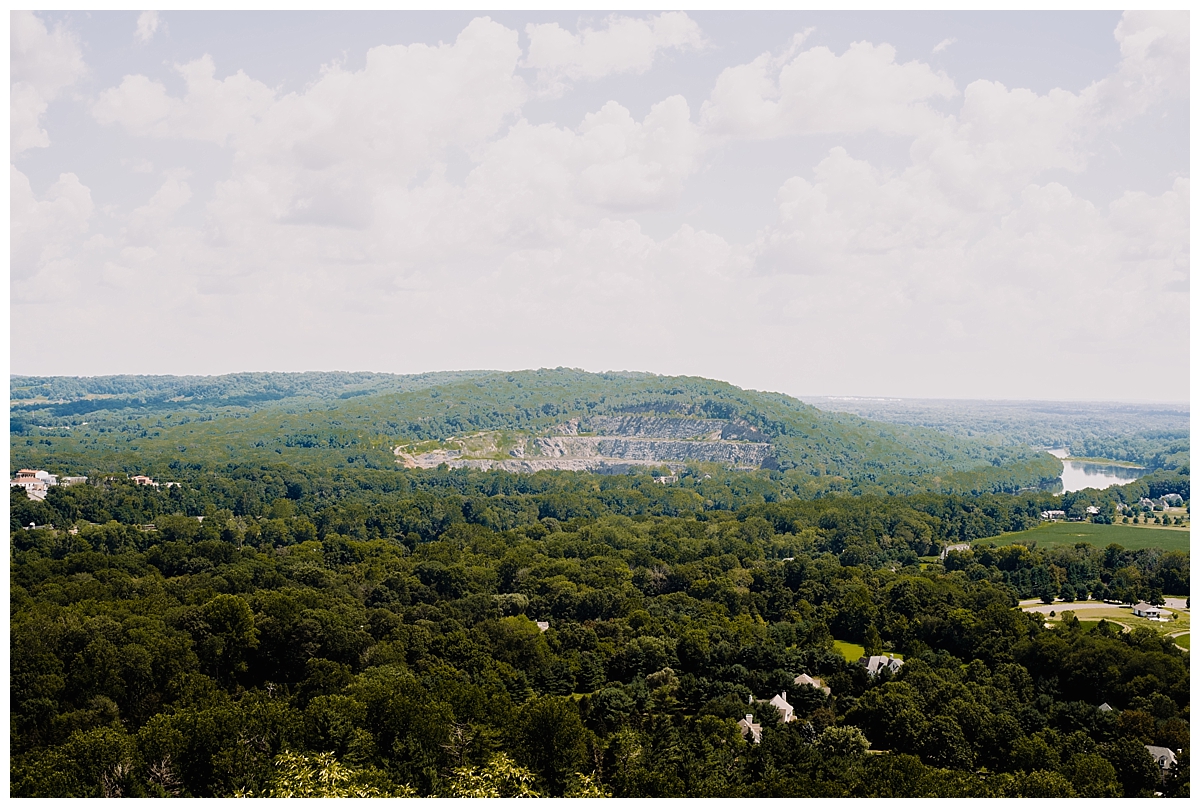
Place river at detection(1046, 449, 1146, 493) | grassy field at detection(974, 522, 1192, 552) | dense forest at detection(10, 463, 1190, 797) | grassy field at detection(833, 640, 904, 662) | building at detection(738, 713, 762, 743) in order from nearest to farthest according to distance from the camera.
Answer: dense forest at detection(10, 463, 1190, 797) → building at detection(738, 713, 762, 743) → grassy field at detection(833, 640, 904, 662) → grassy field at detection(974, 522, 1192, 552) → river at detection(1046, 449, 1146, 493)

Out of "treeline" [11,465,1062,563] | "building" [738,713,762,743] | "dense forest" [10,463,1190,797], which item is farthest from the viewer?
"treeline" [11,465,1062,563]

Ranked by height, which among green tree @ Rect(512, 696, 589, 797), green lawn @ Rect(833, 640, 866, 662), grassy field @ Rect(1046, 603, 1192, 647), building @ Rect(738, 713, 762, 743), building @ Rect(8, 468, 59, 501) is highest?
building @ Rect(8, 468, 59, 501)

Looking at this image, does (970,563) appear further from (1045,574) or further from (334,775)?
(334,775)

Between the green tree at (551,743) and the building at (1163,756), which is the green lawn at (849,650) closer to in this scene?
the building at (1163,756)

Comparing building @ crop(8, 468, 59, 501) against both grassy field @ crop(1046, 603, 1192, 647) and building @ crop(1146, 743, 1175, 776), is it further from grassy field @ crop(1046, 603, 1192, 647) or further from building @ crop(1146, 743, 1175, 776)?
building @ crop(1146, 743, 1175, 776)

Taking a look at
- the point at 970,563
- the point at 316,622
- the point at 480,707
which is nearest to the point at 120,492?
the point at 316,622

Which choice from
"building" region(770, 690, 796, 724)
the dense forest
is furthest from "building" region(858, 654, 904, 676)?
"building" region(770, 690, 796, 724)

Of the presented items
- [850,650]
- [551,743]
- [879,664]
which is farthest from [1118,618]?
[551,743]
